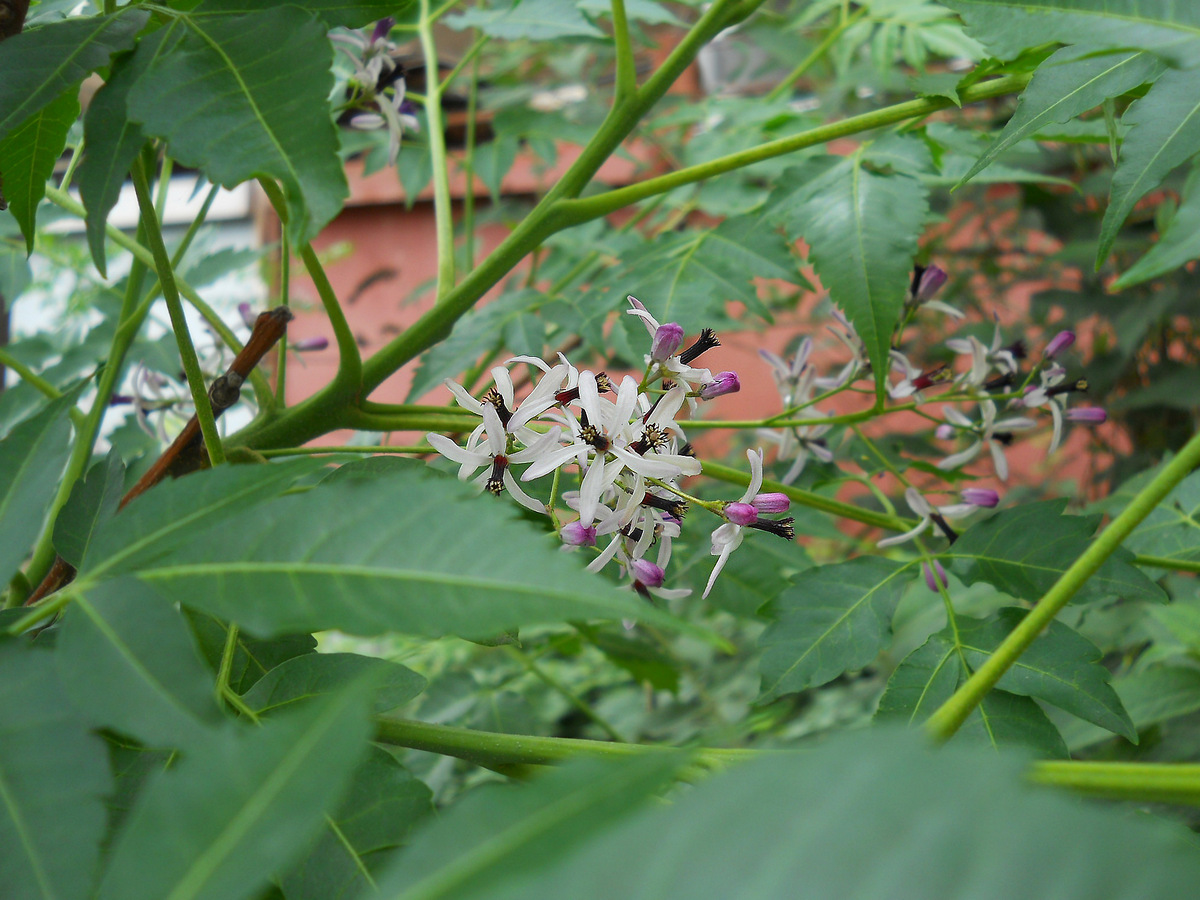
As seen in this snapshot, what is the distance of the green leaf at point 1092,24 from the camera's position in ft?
1.14

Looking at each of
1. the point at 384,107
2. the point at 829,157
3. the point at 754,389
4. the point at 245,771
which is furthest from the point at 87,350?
the point at 754,389

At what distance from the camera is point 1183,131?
34 centimetres

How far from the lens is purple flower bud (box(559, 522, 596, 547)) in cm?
42

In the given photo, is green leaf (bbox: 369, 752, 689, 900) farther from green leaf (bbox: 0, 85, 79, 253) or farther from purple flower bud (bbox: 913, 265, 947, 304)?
purple flower bud (bbox: 913, 265, 947, 304)

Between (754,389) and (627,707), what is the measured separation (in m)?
1.11

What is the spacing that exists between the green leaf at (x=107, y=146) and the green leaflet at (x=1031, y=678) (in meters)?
0.44

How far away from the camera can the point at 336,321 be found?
472mm

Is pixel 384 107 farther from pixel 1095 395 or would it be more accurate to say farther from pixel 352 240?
pixel 352 240

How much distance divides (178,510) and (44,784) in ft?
0.27

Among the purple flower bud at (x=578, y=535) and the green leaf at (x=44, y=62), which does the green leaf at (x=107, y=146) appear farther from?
the purple flower bud at (x=578, y=535)

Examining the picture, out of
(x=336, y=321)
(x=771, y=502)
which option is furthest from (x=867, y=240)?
(x=336, y=321)

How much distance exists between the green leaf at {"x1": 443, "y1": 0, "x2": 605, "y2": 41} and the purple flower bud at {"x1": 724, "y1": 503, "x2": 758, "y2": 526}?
0.54 metres

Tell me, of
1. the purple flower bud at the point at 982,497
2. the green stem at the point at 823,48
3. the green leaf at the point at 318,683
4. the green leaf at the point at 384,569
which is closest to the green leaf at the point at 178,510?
the green leaf at the point at 384,569

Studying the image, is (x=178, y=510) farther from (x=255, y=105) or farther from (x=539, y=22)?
(x=539, y=22)
